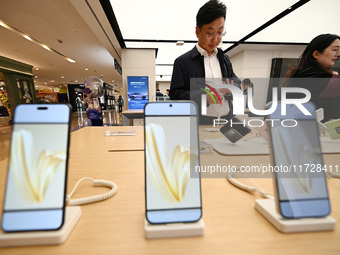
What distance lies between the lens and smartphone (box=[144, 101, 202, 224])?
290 millimetres

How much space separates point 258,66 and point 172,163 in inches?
271

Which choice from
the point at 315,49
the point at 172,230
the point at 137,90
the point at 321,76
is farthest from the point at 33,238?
the point at 137,90

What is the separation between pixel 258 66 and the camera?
5.94 metres

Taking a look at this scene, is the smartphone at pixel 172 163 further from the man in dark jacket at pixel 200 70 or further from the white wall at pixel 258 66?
the white wall at pixel 258 66

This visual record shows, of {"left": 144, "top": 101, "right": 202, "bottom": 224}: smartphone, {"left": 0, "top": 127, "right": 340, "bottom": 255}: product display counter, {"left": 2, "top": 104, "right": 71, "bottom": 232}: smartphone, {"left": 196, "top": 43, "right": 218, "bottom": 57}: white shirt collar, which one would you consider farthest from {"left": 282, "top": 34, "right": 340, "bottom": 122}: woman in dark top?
{"left": 2, "top": 104, "right": 71, "bottom": 232}: smartphone

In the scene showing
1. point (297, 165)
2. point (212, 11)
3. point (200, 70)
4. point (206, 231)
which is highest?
point (212, 11)

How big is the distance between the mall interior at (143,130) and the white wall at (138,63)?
0.11 feet

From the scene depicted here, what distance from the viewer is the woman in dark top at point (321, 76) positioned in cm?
102

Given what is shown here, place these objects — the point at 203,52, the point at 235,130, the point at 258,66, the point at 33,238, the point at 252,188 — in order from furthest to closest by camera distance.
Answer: the point at 258,66 → the point at 203,52 → the point at 235,130 → the point at 252,188 → the point at 33,238

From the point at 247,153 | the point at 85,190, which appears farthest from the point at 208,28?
the point at 85,190

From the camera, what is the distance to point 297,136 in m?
0.33

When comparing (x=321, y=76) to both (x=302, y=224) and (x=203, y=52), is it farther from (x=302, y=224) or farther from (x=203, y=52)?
(x=302, y=224)

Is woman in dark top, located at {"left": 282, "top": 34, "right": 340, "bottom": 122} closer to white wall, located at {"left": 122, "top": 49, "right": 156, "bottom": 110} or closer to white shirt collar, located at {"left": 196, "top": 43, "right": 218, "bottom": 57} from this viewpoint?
white shirt collar, located at {"left": 196, "top": 43, "right": 218, "bottom": 57}

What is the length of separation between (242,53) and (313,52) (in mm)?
5440
